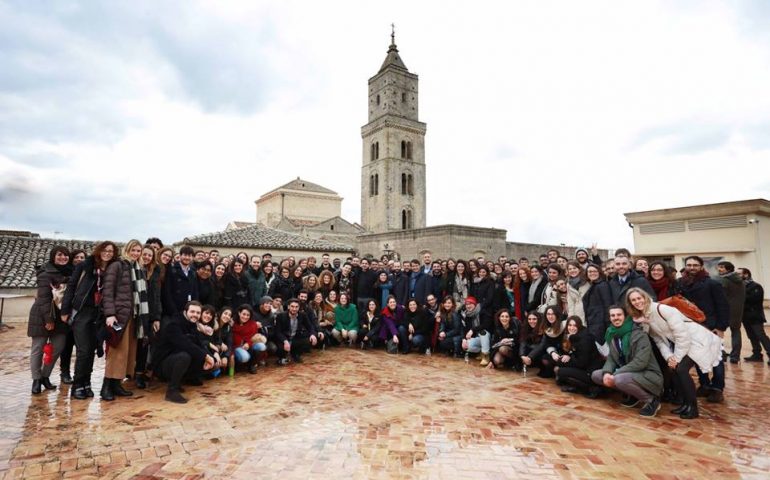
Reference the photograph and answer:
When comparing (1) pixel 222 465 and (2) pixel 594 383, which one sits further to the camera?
(2) pixel 594 383

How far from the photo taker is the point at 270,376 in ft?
21.5

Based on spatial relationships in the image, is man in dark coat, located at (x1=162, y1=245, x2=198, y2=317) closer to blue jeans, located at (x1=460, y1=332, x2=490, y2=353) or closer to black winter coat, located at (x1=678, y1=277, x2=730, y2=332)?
blue jeans, located at (x1=460, y1=332, x2=490, y2=353)

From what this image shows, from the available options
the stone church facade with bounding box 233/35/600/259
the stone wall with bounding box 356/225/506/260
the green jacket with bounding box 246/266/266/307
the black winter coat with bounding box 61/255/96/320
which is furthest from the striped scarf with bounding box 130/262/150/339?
the stone church facade with bounding box 233/35/600/259

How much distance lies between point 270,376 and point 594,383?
15.4 ft

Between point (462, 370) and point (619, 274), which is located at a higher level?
point (619, 274)

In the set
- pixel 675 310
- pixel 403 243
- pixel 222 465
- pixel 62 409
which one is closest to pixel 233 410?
pixel 222 465

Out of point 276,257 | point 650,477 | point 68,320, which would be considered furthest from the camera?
point 276,257

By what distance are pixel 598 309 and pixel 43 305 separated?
7418 mm

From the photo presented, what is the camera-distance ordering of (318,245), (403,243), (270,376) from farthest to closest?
(403,243) < (318,245) < (270,376)

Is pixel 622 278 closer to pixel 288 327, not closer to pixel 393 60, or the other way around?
pixel 288 327

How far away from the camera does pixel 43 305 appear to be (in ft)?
17.5

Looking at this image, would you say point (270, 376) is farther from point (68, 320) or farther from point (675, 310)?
point (675, 310)

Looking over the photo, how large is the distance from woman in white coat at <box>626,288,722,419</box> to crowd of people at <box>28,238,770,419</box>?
13 mm

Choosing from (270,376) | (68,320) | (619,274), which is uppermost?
(619,274)
